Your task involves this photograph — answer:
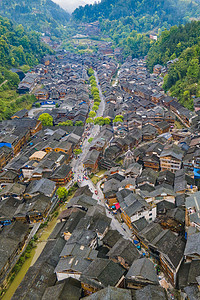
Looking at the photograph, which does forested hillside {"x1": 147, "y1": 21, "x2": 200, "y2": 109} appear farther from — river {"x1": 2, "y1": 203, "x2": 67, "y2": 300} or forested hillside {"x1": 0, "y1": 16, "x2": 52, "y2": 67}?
forested hillside {"x1": 0, "y1": 16, "x2": 52, "y2": 67}

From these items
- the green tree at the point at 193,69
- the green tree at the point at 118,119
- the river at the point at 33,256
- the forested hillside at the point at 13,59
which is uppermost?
the forested hillside at the point at 13,59

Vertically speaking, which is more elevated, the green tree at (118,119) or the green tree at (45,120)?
the green tree at (45,120)

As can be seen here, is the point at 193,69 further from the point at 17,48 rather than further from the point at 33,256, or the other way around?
the point at 17,48

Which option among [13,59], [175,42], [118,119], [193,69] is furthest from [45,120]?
[175,42]

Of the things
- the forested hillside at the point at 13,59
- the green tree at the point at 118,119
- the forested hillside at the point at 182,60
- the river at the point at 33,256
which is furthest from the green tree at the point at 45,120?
the forested hillside at the point at 182,60

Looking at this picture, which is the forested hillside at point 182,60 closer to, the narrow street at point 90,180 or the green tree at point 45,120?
the narrow street at point 90,180

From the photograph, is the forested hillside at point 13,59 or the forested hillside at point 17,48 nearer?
the forested hillside at point 13,59

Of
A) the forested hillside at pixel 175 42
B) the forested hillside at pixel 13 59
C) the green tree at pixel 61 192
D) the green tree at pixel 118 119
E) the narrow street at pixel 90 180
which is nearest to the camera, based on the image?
the narrow street at pixel 90 180

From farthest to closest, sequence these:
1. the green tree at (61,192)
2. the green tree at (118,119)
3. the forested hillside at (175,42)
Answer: the forested hillside at (175,42)
the green tree at (118,119)
the green tree at (61,192)

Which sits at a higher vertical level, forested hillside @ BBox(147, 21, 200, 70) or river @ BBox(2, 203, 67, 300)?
forested hillside @ BBox(147, 21, 200, 70)

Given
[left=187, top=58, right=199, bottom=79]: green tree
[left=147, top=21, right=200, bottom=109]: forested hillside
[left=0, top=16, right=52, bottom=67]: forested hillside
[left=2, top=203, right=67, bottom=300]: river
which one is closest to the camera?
[left=2, top=203, right=67, bottom=300]: river

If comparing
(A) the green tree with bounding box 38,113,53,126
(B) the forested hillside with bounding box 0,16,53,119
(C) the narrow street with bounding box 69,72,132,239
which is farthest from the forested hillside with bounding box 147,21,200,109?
(B) the forested hillside with bounding box 0,16,53,119
